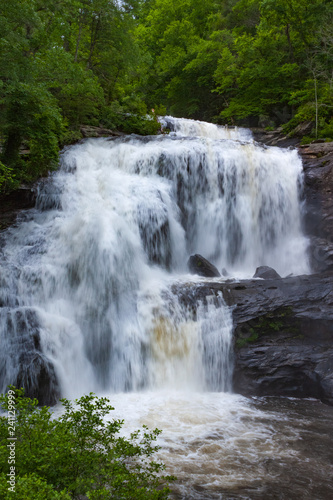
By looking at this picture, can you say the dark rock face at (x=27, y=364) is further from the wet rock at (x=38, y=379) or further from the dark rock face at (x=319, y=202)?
the dark rock face at (x=319, y=202)

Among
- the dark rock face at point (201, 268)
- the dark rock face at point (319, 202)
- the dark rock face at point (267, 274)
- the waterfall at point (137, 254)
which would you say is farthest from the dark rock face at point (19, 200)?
the dark rock face at point (319, 202)

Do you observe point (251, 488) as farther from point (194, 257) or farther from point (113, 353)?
point (194, 257)

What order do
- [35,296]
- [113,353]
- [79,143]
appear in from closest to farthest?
[113,353] → [35,296] → [79,143]

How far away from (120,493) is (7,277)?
299 inches

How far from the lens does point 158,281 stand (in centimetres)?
1057

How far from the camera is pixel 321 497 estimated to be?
14.8 feet

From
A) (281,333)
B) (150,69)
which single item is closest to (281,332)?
(281,333)

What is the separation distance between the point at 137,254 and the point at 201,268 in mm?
2002

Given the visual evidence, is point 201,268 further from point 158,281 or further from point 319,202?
point 319,202

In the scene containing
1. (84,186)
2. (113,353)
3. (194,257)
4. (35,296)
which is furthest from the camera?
(84,186)

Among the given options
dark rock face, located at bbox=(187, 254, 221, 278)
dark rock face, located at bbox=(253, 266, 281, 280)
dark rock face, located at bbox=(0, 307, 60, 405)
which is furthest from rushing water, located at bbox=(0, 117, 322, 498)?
dark rock face, located at bbox=(253, 266, 281, 280)

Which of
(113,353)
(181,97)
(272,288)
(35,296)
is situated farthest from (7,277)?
(181,97)

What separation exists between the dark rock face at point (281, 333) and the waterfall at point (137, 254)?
373 millimetres

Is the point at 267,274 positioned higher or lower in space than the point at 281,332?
higher
